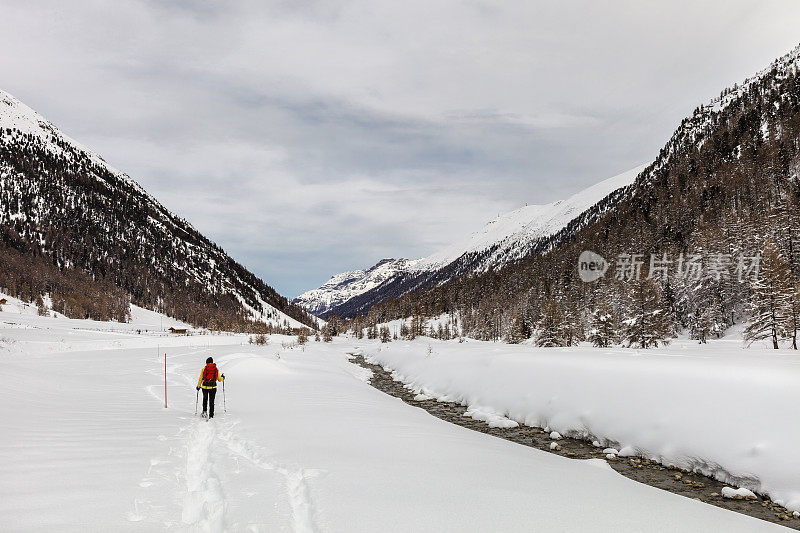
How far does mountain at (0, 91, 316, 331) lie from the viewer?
377ft

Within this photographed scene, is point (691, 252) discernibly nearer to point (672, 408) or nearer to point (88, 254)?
point (672, 408)

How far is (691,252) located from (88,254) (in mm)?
188349

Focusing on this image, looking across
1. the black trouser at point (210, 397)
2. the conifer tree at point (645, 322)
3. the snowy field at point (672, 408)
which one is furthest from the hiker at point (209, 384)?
the conifer tree at point (645, 322)

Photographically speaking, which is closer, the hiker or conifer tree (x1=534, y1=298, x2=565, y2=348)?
the hiker

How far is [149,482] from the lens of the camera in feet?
18.7

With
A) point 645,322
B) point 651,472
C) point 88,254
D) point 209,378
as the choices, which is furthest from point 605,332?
point 88,254

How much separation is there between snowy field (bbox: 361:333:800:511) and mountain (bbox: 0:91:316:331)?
124376mm

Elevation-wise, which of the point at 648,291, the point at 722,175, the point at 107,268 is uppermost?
the point at 722,175

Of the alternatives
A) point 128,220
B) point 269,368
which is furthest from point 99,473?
point 128,220

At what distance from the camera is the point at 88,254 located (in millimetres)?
149125

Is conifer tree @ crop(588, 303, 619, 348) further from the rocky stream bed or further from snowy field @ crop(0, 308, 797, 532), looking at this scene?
snowy field @ crop(0, 308, 797, 532)

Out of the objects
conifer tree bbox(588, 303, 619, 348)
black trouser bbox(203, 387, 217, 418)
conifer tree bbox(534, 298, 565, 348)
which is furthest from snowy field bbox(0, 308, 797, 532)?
conifer tree bbox(588, 303, 619, 348)

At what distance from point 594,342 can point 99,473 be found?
5613 centimetres

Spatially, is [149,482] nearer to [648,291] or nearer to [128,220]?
[648,291]
